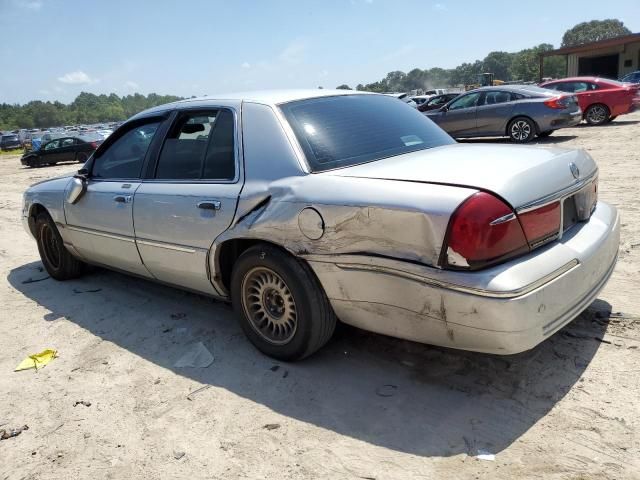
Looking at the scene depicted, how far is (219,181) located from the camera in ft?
11.0

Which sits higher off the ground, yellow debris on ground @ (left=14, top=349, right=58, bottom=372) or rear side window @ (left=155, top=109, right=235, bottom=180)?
rear side window @ (left=155, top=109, right=235, bottom=180)

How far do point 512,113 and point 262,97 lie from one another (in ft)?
35.2

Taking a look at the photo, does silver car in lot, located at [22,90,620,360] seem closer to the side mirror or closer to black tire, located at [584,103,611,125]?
the side mirror

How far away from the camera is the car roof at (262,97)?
3391 mm

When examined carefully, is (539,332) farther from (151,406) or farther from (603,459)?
(151,406)

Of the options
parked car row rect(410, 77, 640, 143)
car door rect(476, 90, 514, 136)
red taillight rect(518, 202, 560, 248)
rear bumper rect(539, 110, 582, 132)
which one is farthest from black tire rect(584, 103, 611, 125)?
red taillight rect(518, 202, 560, 248)

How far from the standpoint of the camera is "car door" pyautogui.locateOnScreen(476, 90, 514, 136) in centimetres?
1283

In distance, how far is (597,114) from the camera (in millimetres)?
15461

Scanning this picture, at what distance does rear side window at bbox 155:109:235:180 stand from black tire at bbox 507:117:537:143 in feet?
35.3

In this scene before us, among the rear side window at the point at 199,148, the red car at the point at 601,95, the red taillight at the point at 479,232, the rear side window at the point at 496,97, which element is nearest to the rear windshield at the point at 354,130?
the rear side window at the point at 199,148

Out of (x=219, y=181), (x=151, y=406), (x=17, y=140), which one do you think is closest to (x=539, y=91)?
(x=219, y=181)

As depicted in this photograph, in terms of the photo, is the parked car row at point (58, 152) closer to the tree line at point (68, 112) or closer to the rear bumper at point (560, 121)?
the rear bumper at point (560, 121)

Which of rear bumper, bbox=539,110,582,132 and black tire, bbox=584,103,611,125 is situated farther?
black tire, bbox=584,103,611,125

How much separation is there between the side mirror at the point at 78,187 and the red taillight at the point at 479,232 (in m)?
3.36
